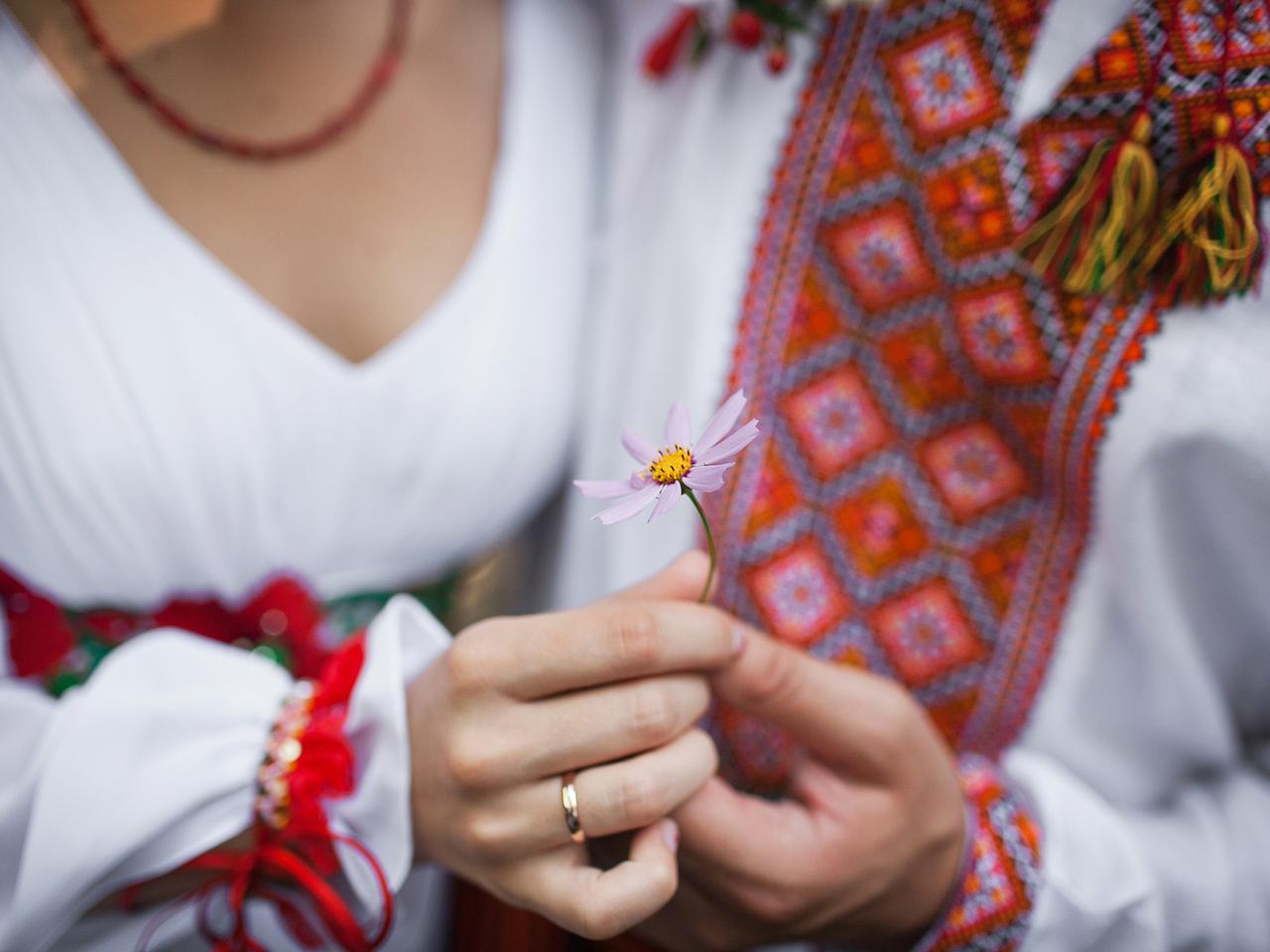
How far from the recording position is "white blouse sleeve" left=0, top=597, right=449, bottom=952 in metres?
0.51

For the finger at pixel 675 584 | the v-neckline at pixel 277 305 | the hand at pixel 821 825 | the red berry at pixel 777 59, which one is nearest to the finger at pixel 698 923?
the hand at pixel 821 825

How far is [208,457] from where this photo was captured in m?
0.65

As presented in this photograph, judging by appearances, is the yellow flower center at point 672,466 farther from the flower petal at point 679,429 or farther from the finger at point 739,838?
the finger at point 739,838

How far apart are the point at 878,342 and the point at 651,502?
0.42m

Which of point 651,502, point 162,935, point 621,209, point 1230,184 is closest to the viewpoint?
point 651,502

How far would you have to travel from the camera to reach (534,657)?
432 millimetres

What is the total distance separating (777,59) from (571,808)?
1.90 feet

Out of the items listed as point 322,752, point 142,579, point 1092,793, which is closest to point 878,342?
point 1092,793

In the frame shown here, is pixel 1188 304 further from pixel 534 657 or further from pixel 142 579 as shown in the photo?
pixel 142 579

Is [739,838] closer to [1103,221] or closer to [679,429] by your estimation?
[679,429]

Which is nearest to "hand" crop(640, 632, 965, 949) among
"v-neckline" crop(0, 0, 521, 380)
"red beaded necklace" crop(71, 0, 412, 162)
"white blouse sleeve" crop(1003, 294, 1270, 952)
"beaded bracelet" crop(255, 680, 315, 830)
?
"white blouse sleeve" crop(1003, 294, 1270, 952)

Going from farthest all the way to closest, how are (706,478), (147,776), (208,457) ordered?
(208,457), (147,776), (706,478)

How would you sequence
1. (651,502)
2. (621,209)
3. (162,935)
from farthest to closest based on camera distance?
(621,209), (162,935), (651,502)

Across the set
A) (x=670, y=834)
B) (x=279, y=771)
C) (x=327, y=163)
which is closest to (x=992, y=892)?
(x=670, y=834)
